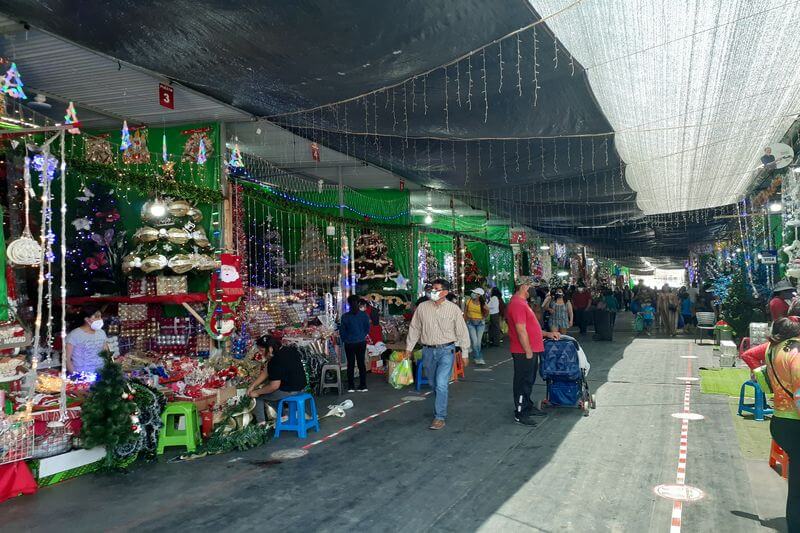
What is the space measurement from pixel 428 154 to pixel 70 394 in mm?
6356

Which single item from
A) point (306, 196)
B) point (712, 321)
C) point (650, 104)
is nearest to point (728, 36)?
point (650, 104)

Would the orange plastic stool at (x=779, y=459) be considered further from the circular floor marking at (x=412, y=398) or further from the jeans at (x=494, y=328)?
the jeans at (x=494, y=328)

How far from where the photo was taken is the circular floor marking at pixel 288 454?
219 inches

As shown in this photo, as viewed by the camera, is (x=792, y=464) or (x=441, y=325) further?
(x=441, y=325)

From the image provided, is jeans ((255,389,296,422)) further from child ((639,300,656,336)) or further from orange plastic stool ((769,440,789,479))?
child ((639,300,656,336))

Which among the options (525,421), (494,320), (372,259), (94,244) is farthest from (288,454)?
(494,320)

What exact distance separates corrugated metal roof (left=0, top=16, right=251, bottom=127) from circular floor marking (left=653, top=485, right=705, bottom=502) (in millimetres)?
→ 6899

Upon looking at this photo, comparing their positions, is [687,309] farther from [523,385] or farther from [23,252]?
[23,252]

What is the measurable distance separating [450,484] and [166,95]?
20.2 ft

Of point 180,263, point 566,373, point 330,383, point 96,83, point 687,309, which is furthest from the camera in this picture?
point 687,309

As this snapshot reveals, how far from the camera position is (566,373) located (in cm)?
729

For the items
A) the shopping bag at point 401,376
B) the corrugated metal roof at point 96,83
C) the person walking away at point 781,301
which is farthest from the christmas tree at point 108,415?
the person walking away at point 781,301

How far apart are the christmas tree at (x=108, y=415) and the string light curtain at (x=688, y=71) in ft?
16.4

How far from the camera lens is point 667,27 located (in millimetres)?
4645
